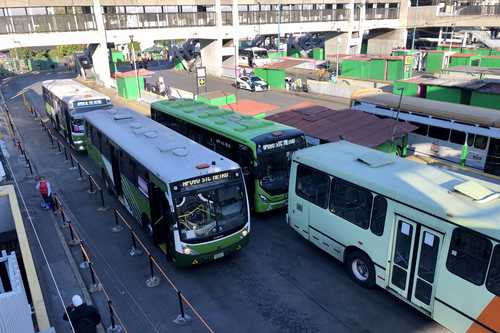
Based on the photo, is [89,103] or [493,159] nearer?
[493,159]

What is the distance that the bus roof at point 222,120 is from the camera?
14930mm

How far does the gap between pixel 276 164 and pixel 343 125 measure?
5899 millimetres

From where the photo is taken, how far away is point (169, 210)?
1083cm

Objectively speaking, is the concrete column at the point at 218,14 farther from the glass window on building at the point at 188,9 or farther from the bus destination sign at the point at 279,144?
the bus destination sign at the point at 279,144

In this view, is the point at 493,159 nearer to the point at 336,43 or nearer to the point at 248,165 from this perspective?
the point at 248,165

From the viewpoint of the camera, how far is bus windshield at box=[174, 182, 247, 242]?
425 inches

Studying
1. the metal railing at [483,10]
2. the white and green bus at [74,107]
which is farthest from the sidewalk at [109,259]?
the metal railing at [483,10]

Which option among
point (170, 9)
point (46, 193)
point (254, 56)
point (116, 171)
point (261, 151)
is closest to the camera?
point (261, 151)

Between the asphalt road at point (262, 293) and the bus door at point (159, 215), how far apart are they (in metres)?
0.86

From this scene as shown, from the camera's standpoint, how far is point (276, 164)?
47.4ft

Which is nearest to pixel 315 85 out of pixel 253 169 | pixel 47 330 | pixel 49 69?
pixel 253 169

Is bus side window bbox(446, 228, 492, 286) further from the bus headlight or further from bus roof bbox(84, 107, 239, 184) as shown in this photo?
the bus headlight

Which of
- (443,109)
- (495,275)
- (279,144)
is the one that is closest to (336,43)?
(443,109)

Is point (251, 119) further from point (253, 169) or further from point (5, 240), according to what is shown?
point (5, 240)
